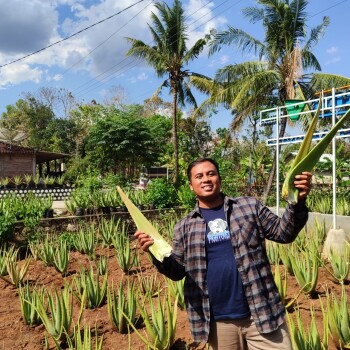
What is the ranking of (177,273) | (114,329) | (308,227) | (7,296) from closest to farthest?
(177,273) → (114,329) → (7,296) → (308,227)

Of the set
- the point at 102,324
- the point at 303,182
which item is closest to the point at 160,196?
the point at 102,324

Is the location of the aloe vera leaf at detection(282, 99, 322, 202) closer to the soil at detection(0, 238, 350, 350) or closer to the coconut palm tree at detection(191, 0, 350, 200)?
the soil at detection(0, 238, 350, 350)

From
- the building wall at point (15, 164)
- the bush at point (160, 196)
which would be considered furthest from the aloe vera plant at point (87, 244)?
the building wall at point (15, 164)

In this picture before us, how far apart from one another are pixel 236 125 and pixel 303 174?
13.7 m

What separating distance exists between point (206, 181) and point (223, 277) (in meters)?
0.47

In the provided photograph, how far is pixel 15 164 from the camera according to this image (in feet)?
73.5

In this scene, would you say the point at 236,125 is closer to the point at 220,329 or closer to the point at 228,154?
the point at 220,329

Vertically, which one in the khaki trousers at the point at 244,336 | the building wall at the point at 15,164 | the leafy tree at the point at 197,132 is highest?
the leafy tree at the point at 197,132

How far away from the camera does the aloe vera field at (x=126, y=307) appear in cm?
279

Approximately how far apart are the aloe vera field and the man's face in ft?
2.80

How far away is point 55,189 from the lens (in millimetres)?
16781

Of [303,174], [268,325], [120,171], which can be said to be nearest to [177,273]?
[268,325]

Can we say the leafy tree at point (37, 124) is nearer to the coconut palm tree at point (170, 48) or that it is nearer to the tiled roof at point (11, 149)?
the tiled roof at point (11, 149)

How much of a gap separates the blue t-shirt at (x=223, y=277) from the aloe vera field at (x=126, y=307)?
0.51 meters
